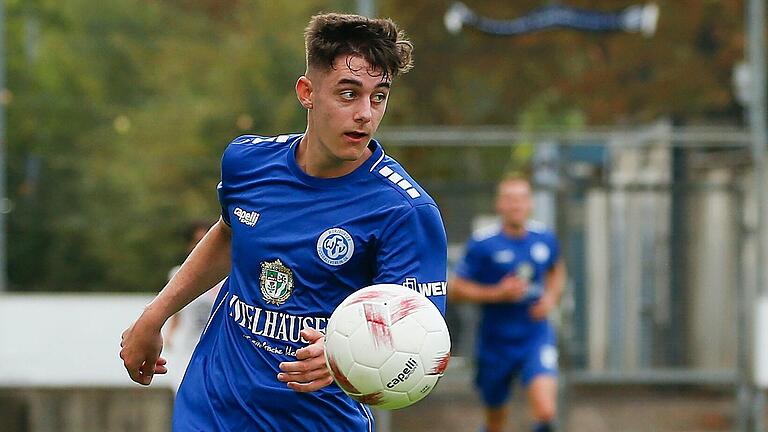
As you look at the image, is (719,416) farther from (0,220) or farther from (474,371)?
(0,220)

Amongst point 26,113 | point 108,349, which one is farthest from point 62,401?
point 26,113

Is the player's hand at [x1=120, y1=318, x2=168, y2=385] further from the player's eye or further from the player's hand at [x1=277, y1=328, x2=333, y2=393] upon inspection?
the player's eye

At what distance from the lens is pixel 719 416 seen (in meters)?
11.8

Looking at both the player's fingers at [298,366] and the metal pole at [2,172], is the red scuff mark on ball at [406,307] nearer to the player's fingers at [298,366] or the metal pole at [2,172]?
the player's fingers at [298,366]

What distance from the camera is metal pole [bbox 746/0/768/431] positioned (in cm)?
1147

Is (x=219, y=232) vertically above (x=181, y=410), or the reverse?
(x=219, y=232)

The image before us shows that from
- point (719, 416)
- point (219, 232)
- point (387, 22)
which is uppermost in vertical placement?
point (387, 22)

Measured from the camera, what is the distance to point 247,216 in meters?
4.30

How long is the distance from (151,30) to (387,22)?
303 inches

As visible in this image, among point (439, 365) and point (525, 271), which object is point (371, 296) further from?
point (525, 271)

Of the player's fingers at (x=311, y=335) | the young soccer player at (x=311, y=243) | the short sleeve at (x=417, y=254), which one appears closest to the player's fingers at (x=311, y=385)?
the player's fingers at (x=311, y=335)

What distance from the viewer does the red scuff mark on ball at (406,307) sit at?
372 centimetres

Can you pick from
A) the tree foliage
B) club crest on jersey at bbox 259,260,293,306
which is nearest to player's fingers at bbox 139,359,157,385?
club crest on jersey at bbox 259,260,293,306

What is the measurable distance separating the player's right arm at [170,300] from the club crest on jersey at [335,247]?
19.1 inches
